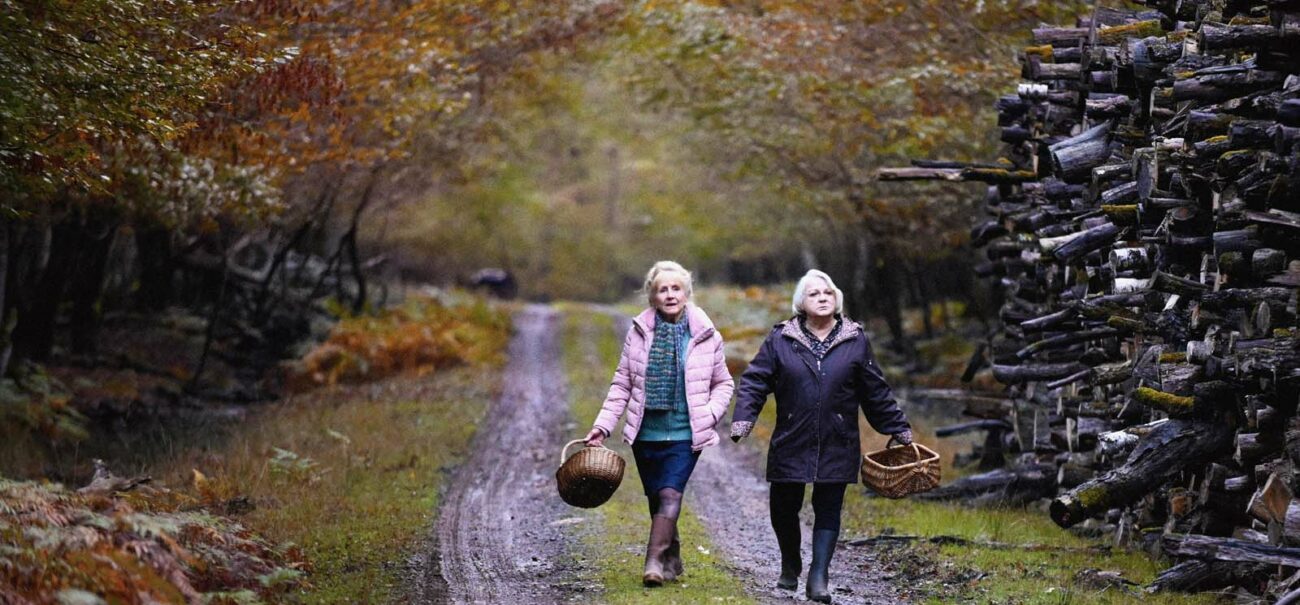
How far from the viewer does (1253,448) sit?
311 inches

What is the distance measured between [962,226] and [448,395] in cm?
953

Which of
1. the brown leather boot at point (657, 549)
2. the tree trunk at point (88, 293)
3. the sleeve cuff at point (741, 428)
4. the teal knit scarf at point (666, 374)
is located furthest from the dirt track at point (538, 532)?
the tree trunk at point (88, 293)

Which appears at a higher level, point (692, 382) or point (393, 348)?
point (692, 382)

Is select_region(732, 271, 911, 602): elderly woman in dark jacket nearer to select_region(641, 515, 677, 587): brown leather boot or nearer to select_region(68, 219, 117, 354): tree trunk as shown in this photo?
select_region(641, 515, 677, 587): brown leather boot

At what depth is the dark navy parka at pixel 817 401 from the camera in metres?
7.98

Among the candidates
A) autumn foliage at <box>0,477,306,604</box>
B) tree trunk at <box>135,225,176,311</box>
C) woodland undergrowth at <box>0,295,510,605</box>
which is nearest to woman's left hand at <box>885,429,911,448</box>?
woodland undergrowth at <box>0,295,510,605</box>

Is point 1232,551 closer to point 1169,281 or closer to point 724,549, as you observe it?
point 1169,281

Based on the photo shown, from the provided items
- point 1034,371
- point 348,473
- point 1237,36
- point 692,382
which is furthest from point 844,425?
point 348,473

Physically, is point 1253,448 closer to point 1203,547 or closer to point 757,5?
point 1203,547

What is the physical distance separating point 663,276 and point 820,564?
2121mm

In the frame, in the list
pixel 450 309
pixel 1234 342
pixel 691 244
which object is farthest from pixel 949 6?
pixel 691 244

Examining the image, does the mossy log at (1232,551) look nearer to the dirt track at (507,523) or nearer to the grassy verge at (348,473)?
the dirt track at (507,523)

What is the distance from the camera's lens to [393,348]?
2567 cm

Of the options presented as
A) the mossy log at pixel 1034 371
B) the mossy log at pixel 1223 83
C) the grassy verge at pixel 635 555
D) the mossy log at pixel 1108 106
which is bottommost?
the grassy verge at pixel 635 555
